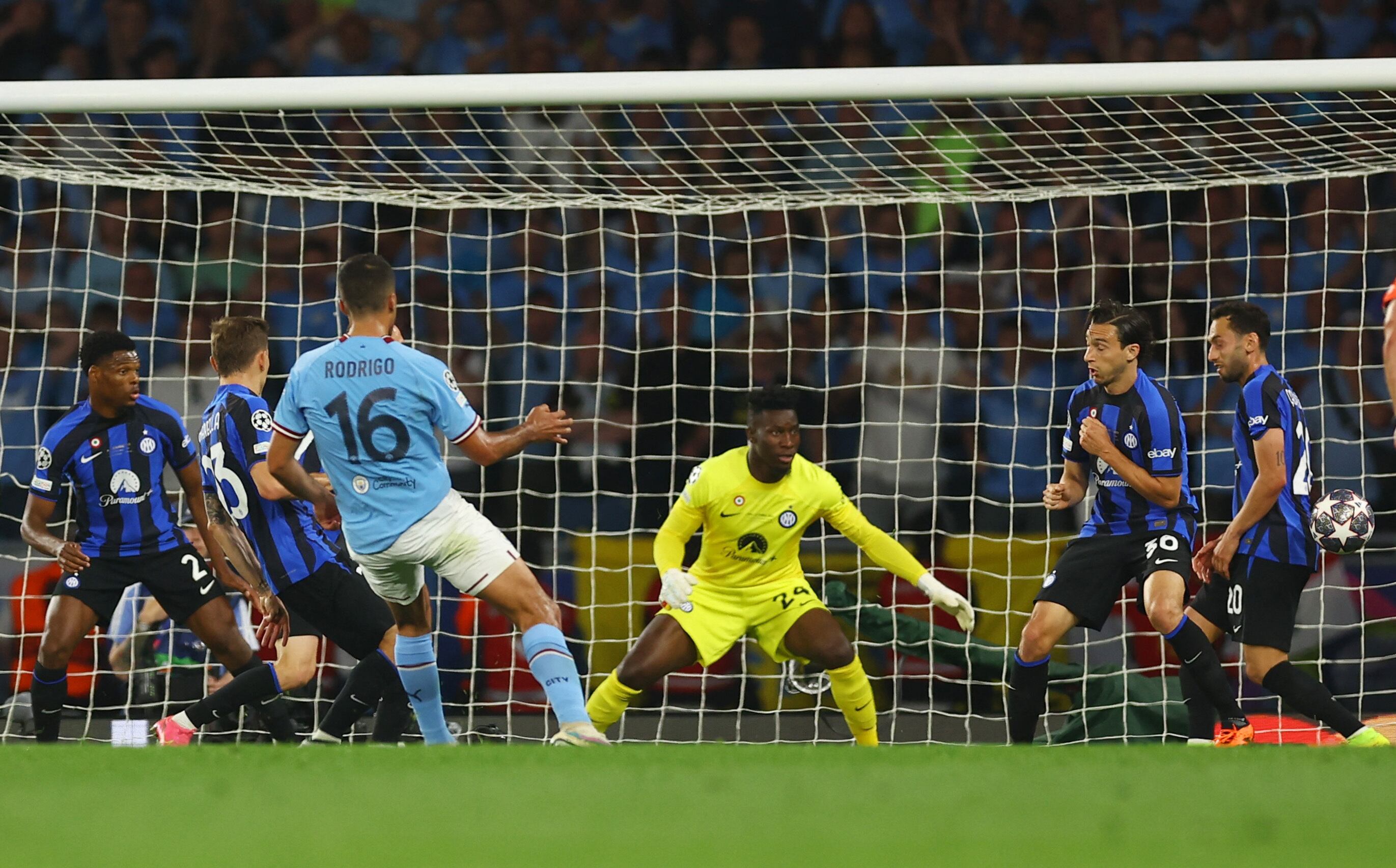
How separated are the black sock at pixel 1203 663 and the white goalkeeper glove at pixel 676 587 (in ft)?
5.86

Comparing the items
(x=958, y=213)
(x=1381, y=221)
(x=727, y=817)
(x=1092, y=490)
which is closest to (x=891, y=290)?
(x=958, y=213)

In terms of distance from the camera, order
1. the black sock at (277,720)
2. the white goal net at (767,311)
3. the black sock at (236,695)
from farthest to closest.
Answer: the white goal net at (767,311) → the black sock at (277,720) → the black sock at (236,695)

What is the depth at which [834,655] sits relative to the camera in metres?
5.63

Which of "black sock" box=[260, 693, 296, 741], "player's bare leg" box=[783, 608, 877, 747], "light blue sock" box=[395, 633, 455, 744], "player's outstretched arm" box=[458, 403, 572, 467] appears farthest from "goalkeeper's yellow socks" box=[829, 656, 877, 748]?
"black sock" box=[260, 693, 296, 741]

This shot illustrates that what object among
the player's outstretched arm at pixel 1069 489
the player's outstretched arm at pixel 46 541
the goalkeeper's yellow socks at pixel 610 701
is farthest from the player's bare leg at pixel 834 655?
the player's outstretched arm at pixel 46 541

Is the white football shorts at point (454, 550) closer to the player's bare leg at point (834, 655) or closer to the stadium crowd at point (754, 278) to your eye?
the player's bare leg at point (834, 655)

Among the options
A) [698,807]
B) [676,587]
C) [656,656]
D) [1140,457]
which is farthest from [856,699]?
[698,807]

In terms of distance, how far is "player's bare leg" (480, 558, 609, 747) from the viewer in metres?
4.40

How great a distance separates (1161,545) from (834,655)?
1294 millimetres

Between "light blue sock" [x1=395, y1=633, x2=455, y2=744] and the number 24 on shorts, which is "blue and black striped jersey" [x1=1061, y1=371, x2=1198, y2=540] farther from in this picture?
"light blue sock" [x1=395, y1=633, x2=455, y2=744]

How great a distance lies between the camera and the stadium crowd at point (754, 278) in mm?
7852

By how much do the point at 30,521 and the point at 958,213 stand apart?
5.27 metres

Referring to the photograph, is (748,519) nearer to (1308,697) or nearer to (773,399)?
(773,399)

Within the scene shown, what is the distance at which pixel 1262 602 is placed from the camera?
5504mm
